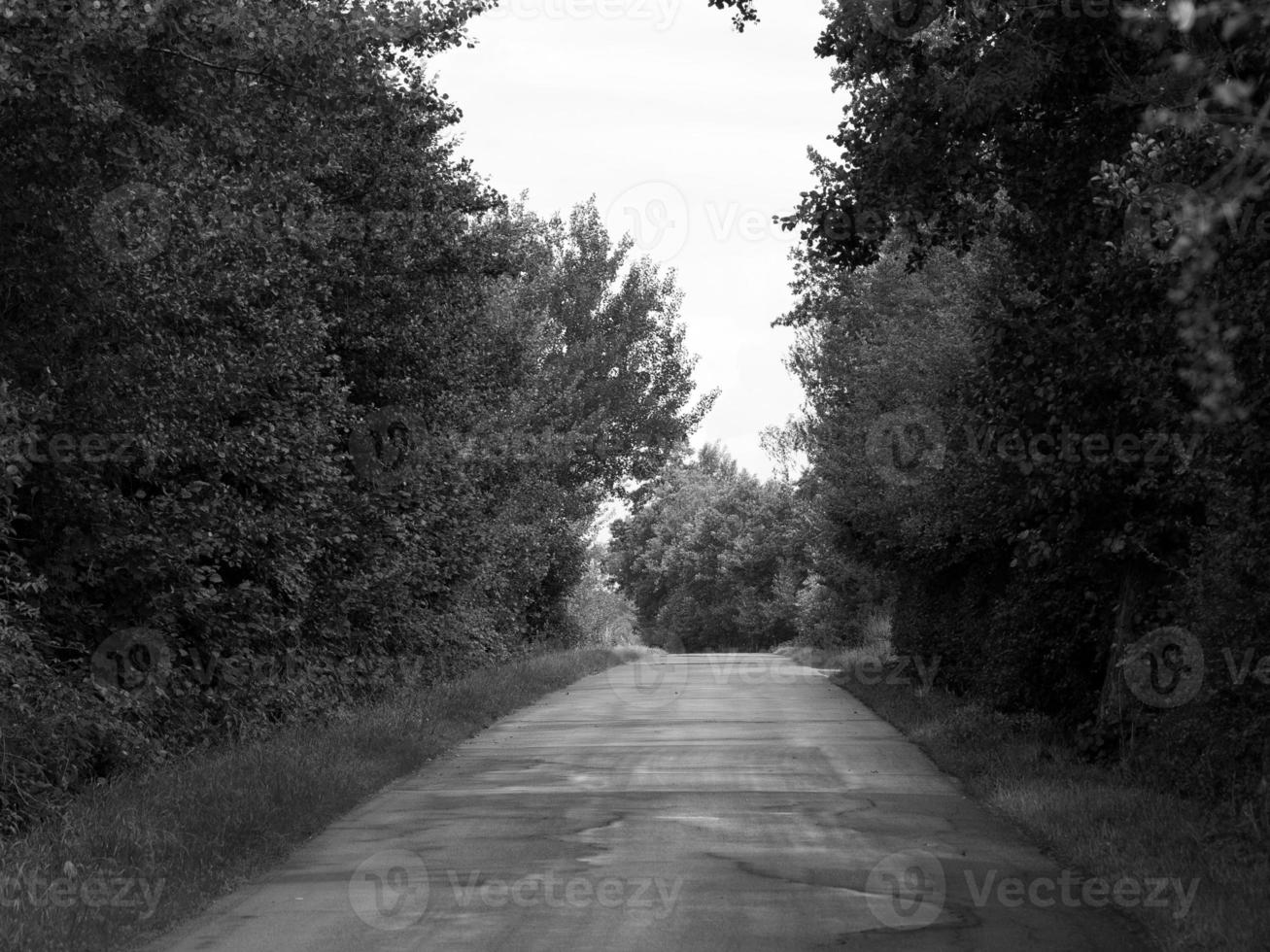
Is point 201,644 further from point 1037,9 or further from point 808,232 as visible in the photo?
point 1037,9

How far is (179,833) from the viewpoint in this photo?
11.6 m

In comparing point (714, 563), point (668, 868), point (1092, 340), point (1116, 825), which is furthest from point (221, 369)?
point (714, 563)

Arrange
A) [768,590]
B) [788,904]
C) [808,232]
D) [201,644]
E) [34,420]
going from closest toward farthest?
[788,904] < [34,420] < [808,232] < [201,644] < [768,590]

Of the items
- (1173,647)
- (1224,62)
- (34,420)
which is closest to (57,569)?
(34,420)

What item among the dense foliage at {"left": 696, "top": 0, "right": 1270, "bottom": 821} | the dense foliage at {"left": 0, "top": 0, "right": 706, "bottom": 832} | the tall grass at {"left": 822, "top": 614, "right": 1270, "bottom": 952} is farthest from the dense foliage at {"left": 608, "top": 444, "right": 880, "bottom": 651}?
the dense foliage at {"left": 696, "top": 0, "right": 1270, "bottom": 821}

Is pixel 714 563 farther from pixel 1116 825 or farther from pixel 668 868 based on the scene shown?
pixel 668 868

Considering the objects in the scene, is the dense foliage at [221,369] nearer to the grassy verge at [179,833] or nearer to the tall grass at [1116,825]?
the grassy verge at [179,833]

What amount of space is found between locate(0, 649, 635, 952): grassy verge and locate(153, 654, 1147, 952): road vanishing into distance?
11.9 inches

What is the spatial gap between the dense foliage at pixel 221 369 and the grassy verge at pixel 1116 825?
7922 mm

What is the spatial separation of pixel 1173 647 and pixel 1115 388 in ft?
8.02

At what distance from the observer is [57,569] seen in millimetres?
15508

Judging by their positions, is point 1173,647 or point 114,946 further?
point 1173,647

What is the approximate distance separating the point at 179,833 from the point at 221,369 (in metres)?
6.41

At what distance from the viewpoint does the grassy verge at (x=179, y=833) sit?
9227mm
